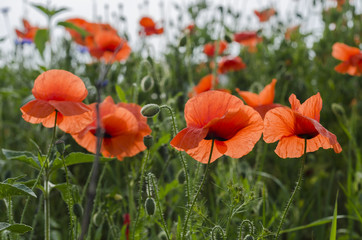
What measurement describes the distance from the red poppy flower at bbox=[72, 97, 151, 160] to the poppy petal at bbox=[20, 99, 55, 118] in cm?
19

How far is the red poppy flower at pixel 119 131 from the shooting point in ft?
4.64

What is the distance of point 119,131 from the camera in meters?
1.45

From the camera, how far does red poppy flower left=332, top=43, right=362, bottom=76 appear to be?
2248mm

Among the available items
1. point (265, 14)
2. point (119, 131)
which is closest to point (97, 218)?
point (119, 131)

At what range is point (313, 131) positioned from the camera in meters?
1.12

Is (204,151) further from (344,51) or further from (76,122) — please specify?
(344,51)

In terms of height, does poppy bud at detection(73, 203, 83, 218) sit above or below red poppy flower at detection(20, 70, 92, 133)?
below

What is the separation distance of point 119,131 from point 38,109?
33 centimetres

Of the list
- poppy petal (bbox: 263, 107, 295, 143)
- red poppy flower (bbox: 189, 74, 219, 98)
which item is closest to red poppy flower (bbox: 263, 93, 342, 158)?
poppy petal (bbox: 263, 107, 295, 143)

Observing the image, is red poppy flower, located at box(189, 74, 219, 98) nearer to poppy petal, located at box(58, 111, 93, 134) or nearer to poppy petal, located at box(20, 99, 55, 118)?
poppy petal, located at box(58, 111, 93, 134)

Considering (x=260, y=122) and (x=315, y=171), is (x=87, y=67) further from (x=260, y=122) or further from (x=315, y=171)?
(x=260, y=122)

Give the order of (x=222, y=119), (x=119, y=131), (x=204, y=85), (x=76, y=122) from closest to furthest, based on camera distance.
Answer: (x=222, y=119), (x=76, y=122), (x=119, y=131), (x=204, y=85)

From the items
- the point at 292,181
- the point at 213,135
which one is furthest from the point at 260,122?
the point at 292,181

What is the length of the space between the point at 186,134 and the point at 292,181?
1512mm
